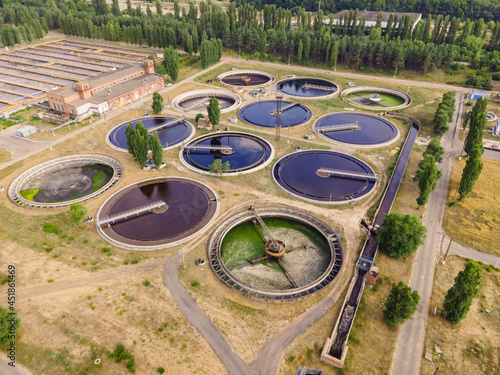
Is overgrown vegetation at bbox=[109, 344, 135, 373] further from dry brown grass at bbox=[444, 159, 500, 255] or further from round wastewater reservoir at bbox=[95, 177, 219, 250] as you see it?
dry brown grass at bbox=[444, 159, 500, 255]

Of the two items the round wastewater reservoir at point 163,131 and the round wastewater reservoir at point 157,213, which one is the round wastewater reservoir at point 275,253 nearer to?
the round wastewater reservoir at point 157,213

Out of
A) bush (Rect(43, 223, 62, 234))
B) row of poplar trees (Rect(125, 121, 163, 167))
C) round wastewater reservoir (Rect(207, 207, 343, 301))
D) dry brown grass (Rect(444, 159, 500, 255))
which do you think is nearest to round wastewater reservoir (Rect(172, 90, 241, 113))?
row of poplar trees (Rect(125, 121, 163, 167))

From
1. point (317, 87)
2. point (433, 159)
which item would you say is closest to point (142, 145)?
point (433, 159)

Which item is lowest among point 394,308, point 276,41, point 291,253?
point 291,253

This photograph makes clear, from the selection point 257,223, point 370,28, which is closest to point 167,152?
point 257,223

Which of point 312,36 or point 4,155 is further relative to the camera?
point 312,36

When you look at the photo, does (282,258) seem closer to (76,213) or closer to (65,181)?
(76,213)

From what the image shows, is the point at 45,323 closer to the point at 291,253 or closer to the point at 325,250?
the point at 291,253
